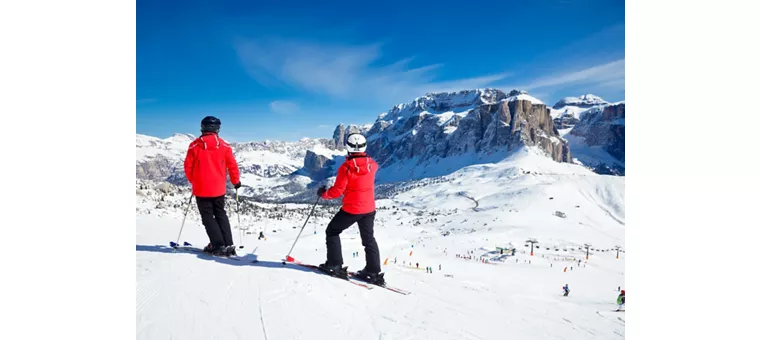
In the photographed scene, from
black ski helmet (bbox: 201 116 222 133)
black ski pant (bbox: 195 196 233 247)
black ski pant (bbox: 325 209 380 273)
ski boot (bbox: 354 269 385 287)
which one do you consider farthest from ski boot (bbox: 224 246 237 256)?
ski boot (bbox: 354 269 385 287)

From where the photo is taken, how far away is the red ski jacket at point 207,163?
6.24 m

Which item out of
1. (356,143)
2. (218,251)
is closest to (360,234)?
(356,143)

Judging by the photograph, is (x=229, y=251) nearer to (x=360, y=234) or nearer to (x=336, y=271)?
(x=336, y=271)

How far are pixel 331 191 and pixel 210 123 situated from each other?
2669 millimetres

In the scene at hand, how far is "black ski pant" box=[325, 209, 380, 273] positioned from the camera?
596 centimetres

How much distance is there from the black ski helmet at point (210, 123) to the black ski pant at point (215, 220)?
133 cm

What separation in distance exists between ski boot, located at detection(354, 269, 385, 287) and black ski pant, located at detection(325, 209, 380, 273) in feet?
0.23

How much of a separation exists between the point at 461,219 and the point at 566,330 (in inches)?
2590

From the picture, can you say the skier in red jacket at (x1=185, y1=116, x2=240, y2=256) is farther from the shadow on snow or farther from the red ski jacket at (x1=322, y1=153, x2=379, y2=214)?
the red ski jacket at (x1=322, y1=153, x2=379, y2=214)

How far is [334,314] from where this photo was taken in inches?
168

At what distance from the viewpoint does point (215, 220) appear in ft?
22.5
